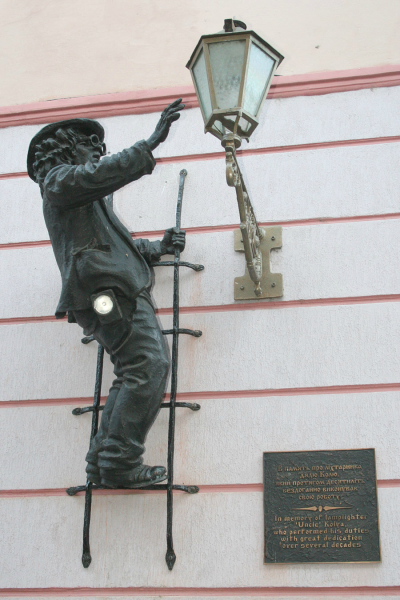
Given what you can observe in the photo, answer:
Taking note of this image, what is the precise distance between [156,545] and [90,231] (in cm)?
157

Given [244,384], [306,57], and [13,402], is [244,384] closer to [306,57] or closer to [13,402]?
[13,402]

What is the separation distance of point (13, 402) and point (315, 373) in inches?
64.9

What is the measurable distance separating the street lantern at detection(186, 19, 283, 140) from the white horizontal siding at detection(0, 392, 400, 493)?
1.42m

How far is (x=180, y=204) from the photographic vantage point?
14.7ft

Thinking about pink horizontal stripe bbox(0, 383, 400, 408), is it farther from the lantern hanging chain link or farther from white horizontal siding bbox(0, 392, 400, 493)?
the lantern hanging chain link

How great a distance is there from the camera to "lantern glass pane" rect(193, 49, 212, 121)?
3568mm

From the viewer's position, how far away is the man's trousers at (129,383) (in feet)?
12.1

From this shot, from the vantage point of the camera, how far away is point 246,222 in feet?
12.5

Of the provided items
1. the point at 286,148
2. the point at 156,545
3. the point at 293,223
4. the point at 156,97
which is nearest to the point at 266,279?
the point at 293,223

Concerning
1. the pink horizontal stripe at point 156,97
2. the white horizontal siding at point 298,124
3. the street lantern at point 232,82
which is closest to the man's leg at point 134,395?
the street lantern at point 232,82

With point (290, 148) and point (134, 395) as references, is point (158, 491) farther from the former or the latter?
point (290, 148)

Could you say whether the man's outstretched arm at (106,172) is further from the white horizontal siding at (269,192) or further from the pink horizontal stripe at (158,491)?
the pink horizontal stripe at (158,491)

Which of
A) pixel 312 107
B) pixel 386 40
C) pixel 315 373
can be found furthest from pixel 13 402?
pixel 386 40

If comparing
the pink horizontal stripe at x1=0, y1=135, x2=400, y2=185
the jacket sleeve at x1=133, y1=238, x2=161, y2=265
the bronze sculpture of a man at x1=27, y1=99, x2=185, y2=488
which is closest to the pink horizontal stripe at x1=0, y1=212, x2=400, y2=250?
the jacket sleeve at x1=133, y1=238, x2=161, y2=265
